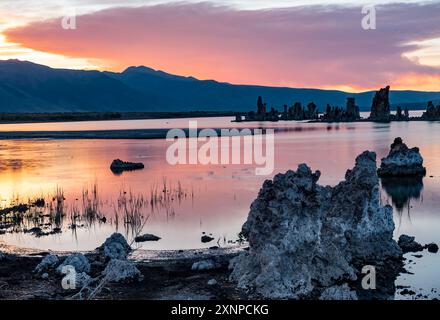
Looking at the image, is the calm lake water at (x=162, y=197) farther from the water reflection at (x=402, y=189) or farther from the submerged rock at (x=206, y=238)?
the submerged rock at (x=206, y=238)

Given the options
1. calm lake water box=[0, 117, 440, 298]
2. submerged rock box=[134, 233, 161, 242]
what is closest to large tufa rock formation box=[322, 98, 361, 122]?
calm lake water box=[0, 117, 440, 298]

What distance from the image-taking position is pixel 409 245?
20656 mm

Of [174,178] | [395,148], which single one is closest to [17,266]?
[174,178]

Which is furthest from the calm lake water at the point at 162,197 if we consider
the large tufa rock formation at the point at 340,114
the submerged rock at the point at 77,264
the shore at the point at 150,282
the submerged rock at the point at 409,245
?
the large tufa rock formation at the point at 340,114

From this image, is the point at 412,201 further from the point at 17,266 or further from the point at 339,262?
the point at 17,266

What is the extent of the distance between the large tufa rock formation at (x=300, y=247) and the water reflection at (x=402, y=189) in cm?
1176

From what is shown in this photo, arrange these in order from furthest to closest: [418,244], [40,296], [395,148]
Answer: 1. [395,148]
2. [418,244]
3. [40,296]

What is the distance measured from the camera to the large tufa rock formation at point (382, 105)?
584 feet

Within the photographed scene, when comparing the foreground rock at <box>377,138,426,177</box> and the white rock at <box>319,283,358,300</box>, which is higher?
the foreground rock at <box>377,138,426,177</box>

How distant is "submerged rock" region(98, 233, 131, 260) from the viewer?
18.5 m

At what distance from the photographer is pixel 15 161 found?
55.8 metres

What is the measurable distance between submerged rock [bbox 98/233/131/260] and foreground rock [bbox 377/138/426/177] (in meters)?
27.4

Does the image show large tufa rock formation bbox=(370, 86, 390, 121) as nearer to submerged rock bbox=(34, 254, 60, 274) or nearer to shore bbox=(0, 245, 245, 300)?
shore bbox=(0, 245, 245, 300)

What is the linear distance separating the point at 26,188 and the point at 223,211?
15.8 metres
